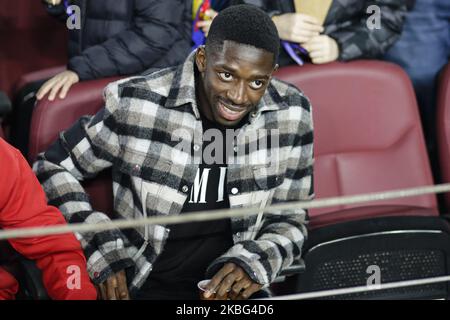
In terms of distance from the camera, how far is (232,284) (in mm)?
1465

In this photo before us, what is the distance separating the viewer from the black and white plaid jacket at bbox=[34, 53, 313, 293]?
1.58 m

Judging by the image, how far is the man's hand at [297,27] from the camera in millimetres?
2033

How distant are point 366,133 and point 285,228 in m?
0.51

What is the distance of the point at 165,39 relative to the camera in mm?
2059

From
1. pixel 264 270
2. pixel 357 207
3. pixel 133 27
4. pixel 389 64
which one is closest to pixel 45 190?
pixel 264 270

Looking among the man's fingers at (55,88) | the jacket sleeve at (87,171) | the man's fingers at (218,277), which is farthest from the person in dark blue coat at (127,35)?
the man's fingers at (218,277)

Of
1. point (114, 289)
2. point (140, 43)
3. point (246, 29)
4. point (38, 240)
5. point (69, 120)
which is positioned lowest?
point (114, 289)

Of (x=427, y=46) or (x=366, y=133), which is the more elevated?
(x=427, y=46)

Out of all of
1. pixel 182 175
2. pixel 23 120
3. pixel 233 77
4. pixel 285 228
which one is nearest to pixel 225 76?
pixel 233 77

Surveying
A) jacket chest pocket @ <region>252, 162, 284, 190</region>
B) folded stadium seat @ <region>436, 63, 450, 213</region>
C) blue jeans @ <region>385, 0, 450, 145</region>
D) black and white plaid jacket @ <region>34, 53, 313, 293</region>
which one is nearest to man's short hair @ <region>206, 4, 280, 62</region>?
black and white plaid jacket @ <region>34, 53, 313, 293</region>

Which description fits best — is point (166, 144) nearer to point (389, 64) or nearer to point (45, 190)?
point (45, 190)

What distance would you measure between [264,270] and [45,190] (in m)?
0.49

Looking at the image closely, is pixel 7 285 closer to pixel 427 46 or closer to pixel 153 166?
pixel 153 166
